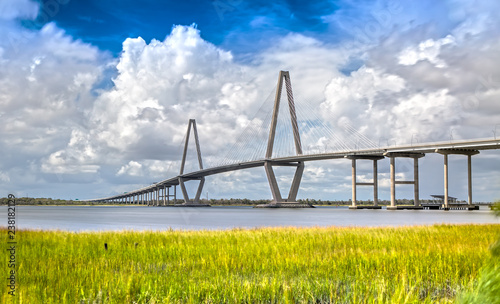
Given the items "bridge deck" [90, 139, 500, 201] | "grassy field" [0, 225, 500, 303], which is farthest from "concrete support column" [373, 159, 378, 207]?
"grassy field" [0, 225, 500, 303]

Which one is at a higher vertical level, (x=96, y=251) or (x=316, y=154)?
(x=316, y=154)

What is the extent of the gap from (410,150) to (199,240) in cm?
7482

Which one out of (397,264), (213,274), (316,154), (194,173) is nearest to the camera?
(213,274)

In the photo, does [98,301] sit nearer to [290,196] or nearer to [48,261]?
[48,261]

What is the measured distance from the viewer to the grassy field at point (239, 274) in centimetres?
744

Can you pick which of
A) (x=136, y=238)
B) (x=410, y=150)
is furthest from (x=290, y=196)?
(x=136, y=238)

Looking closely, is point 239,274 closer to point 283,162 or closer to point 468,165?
point 283,162

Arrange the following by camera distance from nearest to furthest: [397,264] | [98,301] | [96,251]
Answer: [98,301], [397,264], [96,251]

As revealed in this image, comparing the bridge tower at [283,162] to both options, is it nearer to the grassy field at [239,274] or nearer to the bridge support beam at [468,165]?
the bridge support beam at [468,165]

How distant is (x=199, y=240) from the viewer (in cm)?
1775

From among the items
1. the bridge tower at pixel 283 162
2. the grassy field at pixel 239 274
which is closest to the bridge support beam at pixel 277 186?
the bridge tower at pixel 283 162

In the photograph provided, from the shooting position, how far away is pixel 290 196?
306 ft

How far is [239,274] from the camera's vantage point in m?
10.2

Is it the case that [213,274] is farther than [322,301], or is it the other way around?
[213,274]
